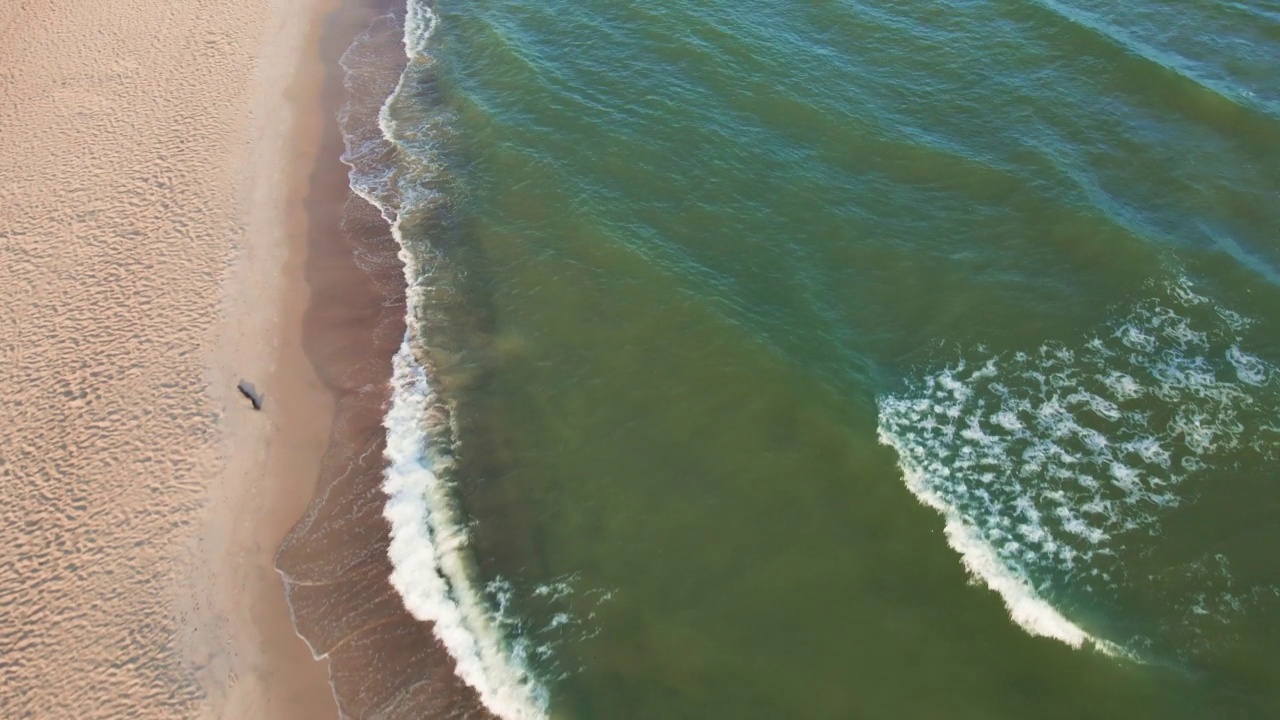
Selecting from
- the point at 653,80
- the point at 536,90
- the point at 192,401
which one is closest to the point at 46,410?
the point at 192,401

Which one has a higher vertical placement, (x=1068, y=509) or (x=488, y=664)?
(x=1068, y=509)

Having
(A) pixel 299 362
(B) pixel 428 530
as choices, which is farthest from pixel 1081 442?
(A) pixel 299 362

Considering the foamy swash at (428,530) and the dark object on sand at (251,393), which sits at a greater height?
the dark object on sand at (251,393)

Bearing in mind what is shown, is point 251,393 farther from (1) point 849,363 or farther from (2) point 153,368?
(1) point 849,363

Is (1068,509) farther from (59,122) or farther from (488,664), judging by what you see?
(59,122)

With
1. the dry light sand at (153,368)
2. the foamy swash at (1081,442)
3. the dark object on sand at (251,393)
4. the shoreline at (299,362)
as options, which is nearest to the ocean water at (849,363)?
the foamy swash at (1081,442)

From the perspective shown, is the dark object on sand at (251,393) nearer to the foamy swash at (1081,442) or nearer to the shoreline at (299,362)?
the shoreline at (299,362)
